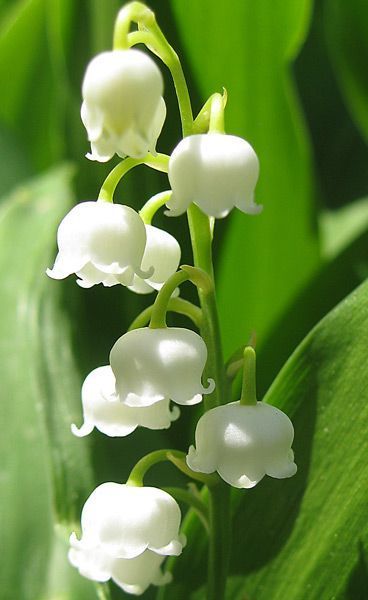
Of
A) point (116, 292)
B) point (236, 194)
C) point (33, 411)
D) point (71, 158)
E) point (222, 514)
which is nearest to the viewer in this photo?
point (236, 194)

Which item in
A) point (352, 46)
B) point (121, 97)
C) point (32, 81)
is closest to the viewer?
point (121, 97)

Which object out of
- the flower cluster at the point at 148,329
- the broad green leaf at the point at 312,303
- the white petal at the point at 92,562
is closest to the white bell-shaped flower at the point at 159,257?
the flower cluster at the point at 148,329

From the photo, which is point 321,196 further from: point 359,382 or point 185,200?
point 185,200

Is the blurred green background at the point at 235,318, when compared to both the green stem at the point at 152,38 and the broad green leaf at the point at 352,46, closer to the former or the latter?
the broad green leaf at the point at 352,46

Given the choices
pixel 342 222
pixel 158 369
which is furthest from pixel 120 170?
pixel 342 222

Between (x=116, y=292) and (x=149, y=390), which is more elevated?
(x=149, y=390)

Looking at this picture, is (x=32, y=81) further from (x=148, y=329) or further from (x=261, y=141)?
(x=148, y=329)

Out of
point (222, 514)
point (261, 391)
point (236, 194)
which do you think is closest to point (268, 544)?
point (222, 514)
